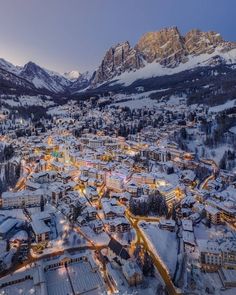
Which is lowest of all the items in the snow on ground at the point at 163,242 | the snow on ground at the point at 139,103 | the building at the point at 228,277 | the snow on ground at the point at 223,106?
the building at the point at 228,277

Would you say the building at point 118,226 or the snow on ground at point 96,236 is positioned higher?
the building at point 118,226

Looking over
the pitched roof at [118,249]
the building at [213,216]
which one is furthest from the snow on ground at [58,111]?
the pitched roof at [118,249]

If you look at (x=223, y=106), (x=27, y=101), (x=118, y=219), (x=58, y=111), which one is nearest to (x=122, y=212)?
(x=118, y=219)

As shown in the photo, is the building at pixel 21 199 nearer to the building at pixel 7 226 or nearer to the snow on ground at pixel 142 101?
the building at pixel 7 226

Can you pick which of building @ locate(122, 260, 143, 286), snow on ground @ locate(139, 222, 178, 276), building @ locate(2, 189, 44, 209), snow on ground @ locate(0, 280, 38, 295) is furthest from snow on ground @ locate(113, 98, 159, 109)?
snow on ground @ locate(0, 280, 38, 295)

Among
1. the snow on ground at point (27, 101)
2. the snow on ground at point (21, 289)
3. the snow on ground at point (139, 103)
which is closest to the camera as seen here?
the snow on ground at point (21, 289)

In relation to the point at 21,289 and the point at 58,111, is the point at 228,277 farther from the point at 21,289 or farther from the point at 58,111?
the point at 58,111

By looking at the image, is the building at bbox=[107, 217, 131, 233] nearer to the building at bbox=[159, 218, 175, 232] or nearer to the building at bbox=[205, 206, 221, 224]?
the building at bbox=[159, 218, 175, 232]
